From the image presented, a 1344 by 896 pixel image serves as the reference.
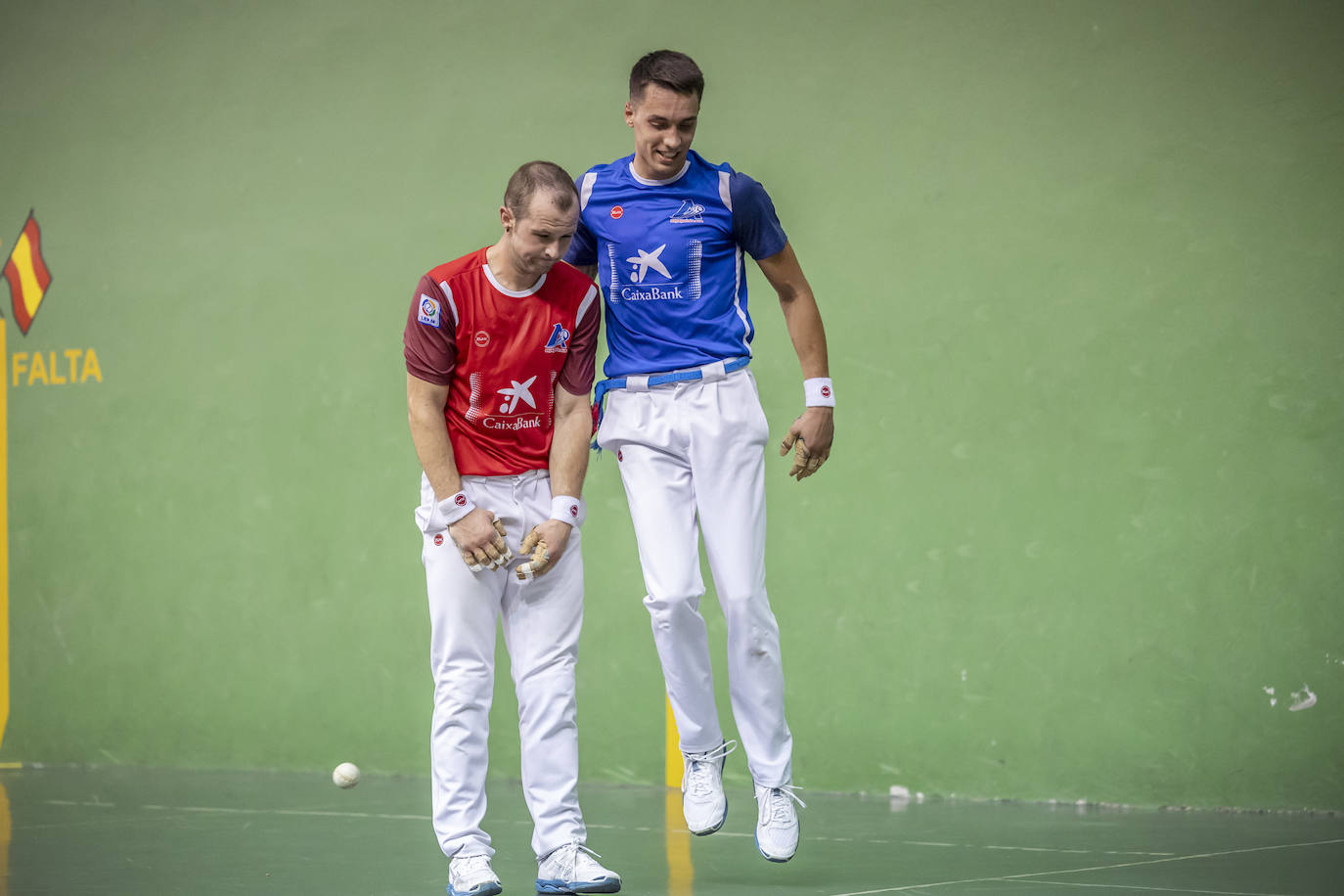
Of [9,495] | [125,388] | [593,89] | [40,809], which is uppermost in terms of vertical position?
[593,89]

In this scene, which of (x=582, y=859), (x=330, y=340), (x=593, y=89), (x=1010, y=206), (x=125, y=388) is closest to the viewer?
(x=582, y=859)

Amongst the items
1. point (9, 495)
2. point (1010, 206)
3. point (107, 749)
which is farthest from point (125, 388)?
point (1010, 206)

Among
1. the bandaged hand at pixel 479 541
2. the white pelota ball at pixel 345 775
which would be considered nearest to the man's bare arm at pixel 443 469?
the bandaged hand at pixel 479 541

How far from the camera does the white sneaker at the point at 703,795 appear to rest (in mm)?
3459

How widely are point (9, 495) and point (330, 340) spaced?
1.74m

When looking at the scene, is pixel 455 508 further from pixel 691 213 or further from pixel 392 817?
pixel 392 817

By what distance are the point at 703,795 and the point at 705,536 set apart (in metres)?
0.59

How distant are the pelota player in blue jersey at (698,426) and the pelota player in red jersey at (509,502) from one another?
21cm

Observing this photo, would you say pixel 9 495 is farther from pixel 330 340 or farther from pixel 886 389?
pixel 886 389

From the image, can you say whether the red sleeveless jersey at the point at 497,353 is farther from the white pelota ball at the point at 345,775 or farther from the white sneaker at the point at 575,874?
the white pelota ball at the point at 345,775

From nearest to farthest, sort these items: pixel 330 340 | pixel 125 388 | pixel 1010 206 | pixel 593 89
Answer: pixel 1010 206 → pixel 593 89 → pixel 330 340 → pixel 125 388

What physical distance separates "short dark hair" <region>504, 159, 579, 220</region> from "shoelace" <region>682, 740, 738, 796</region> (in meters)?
1.28

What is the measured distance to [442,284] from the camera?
3176 millimetres

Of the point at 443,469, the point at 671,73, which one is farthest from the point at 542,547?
the point at 671,73
